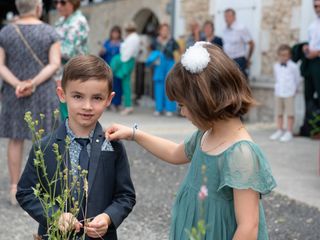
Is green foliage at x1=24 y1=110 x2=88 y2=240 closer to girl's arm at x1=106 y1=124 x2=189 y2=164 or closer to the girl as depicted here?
girl's arm at x1=106 y1=124 x2=189 y2=164

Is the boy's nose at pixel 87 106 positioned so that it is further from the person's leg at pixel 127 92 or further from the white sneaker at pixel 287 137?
the person's leg at pixel 127 92

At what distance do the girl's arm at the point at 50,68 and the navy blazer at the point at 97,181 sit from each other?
2.37m

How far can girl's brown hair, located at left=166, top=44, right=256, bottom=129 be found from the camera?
2.31m

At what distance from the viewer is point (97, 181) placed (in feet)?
8.89

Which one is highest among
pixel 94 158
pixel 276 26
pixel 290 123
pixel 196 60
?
pixel 196 60

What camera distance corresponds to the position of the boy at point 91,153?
2.67 m

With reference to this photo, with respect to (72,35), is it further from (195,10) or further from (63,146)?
(195,10)

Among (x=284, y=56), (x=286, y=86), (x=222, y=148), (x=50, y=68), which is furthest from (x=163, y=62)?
(x=222, y=148)

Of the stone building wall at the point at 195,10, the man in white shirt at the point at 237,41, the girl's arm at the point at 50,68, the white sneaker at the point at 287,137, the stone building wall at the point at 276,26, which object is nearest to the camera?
the girl's arm at the point at 50,68

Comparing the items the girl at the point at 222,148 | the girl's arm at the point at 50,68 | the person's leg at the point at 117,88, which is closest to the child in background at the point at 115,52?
the person's leg at the point at 117,88

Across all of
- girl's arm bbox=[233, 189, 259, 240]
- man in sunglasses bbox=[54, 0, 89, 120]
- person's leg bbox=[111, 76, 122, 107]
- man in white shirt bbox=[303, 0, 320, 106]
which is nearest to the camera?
girl's arm bbox=[233, 189, 259, 240]

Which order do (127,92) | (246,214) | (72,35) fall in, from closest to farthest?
1. (246,214)
2. (72,35)
3. (127,92)

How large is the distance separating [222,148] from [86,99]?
0.58 m

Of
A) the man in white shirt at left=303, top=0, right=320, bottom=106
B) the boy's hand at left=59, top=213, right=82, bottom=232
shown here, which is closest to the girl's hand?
the boy's hand at left=59, top=213, right=82, bottom=232
